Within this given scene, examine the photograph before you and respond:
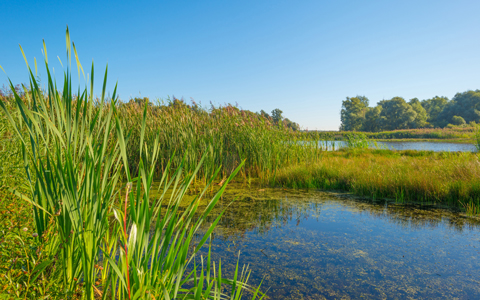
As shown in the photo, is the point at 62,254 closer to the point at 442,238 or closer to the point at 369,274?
the point at 369,274

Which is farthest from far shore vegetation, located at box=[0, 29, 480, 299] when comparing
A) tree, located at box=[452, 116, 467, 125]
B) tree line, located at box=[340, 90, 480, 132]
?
tree, located at box=[452, 116, 467, 125]

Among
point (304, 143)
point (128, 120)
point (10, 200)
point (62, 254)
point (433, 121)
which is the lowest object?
point (62, 254)

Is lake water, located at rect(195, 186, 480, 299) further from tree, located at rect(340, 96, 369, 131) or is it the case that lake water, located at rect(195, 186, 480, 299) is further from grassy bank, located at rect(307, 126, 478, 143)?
tree, located at rect(340, 96, 369, 131)

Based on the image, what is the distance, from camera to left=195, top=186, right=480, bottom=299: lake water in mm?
1799

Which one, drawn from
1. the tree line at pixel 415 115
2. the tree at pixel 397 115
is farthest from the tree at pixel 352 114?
the tree at pixel 397 115

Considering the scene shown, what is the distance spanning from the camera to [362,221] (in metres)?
3.16

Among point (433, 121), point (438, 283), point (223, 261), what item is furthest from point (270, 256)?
point (433, 121)

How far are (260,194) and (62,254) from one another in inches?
138

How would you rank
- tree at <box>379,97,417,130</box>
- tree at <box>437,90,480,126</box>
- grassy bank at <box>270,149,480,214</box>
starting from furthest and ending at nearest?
tree at <box>379,97,417,130</box> < tree at <box>437,90,480,126</box> < grassy bank at <box>270,149,480,214</box>

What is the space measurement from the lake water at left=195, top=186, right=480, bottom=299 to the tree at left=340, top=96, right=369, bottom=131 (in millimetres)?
51704

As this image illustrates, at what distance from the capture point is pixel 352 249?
7.87 feet

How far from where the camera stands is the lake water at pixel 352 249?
5.90ft

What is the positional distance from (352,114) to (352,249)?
55321 millimetres

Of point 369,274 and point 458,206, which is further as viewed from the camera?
point 458,206
